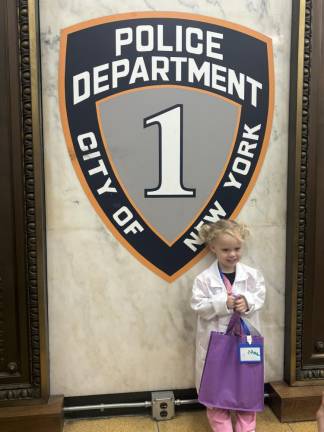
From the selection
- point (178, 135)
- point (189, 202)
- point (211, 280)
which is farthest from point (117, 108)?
point (211, 280)

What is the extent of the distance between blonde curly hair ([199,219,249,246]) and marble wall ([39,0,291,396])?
4.4 inches

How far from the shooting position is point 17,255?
201 centimetres

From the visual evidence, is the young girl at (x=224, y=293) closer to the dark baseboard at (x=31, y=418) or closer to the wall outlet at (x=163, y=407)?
the wall outlet at (x=163, y=407)

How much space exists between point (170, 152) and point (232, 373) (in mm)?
1083

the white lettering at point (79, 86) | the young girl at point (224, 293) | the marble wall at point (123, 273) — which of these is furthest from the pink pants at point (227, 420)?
the white lettering at point (79, 86)

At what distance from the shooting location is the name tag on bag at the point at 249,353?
201 cm

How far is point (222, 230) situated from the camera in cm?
205

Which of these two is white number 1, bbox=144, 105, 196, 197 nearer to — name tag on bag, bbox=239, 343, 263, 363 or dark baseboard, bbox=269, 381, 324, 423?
name tag on bag, bbox=239, 343, 263, 363

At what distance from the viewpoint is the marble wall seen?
6.78ft

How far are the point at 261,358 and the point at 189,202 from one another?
31.9 inches

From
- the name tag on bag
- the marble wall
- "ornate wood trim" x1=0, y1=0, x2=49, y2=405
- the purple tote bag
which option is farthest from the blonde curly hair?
"ornate wood trim" x1=0, y1=0, x2=49, y2=405

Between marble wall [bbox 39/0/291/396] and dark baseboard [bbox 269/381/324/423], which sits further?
dark baseboard [bbox 269/381/324/423]

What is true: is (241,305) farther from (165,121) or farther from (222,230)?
(165,121)

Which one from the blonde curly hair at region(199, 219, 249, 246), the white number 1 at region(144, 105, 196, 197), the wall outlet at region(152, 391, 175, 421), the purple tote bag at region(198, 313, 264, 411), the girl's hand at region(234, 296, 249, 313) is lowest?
the wall outlet at region(152, 391, 175, 421)
